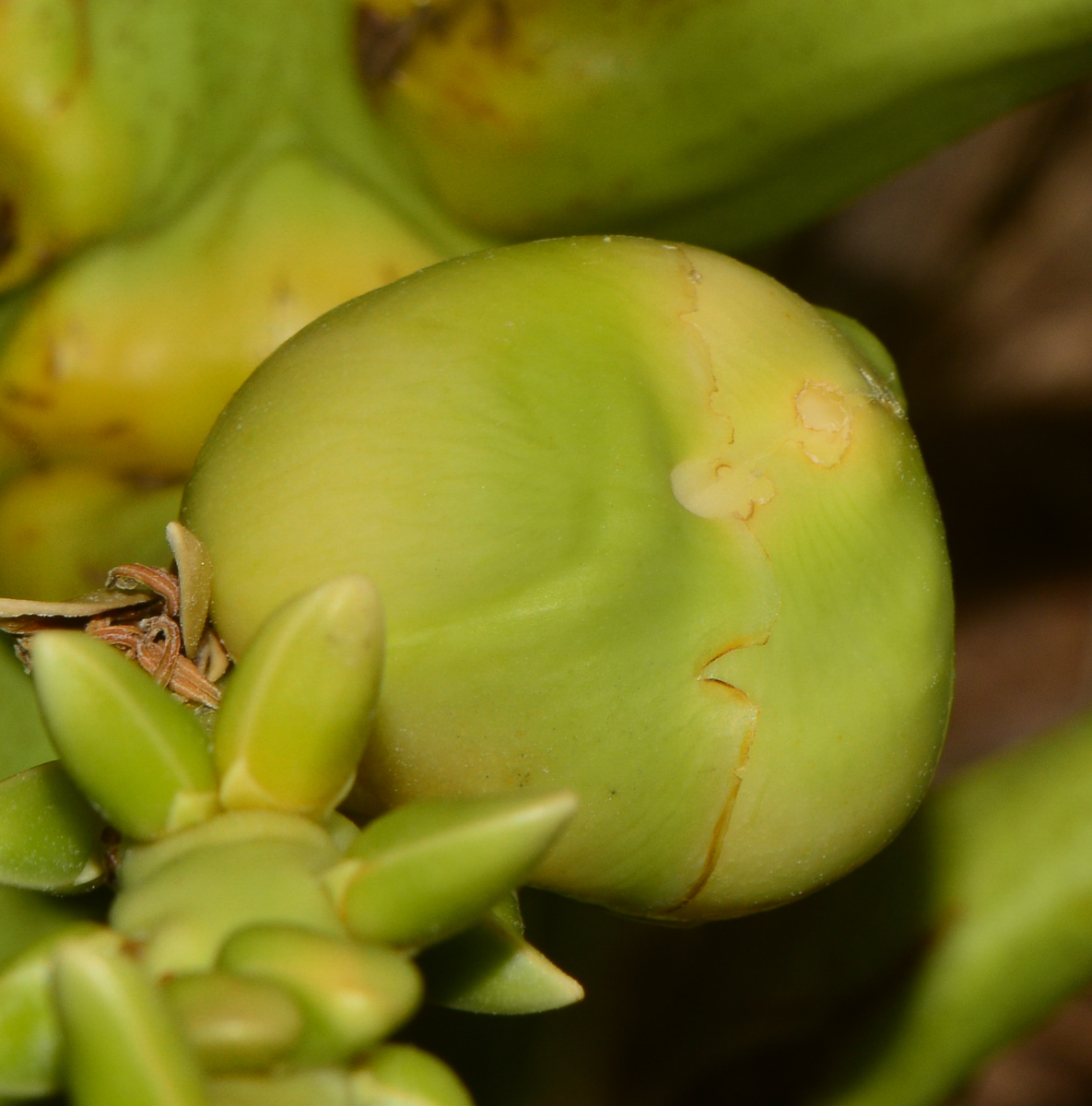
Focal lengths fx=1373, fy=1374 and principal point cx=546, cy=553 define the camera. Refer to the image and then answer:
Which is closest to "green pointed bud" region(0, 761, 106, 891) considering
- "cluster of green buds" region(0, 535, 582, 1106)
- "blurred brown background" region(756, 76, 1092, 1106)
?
"cluster of green buds" region(0, 535, 582, 1106)

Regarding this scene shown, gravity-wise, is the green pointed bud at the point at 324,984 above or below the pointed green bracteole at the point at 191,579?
below

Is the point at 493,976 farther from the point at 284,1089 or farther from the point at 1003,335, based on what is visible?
the point at 1003,335

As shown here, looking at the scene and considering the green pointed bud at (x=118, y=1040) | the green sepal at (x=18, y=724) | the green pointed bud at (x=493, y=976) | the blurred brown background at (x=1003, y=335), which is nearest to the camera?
the green pointed bud at (x=118, y=1040)

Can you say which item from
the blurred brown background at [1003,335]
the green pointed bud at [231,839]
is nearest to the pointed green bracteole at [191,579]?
the green pointed bud at [231,839]

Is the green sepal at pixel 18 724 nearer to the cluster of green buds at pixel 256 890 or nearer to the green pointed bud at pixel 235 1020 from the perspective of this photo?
the cluster of green buds at pixel 256 890

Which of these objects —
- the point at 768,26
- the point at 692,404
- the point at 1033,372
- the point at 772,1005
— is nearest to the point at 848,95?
the point at 768,26

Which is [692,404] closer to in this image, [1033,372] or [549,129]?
[549,129]
